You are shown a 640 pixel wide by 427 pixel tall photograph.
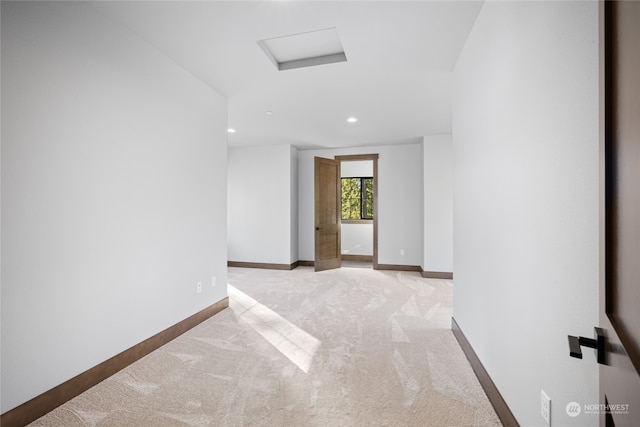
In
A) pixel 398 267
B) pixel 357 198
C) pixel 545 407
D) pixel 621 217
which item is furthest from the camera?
pixel 357 198

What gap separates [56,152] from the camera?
1810mm

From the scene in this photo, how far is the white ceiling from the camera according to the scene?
205 cm

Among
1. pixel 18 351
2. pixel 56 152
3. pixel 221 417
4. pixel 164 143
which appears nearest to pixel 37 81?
pixel 56 152

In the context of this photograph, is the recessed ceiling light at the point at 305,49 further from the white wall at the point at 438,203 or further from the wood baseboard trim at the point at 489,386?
the white wall at the point at 438,203

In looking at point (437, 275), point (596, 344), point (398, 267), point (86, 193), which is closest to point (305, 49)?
point (86, 193)

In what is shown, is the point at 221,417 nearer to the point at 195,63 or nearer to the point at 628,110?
the point at 628,110

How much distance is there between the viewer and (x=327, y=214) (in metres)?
6.27

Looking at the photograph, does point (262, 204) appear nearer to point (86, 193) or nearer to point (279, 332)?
point (279, 332)

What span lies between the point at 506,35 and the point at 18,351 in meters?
3.07

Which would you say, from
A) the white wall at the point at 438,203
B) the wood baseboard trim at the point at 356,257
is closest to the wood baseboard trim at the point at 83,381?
the white wall at the point at 438,203

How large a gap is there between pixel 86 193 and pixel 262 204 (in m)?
4.29

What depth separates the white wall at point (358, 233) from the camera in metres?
7.69

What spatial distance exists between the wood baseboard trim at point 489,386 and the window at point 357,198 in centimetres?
547

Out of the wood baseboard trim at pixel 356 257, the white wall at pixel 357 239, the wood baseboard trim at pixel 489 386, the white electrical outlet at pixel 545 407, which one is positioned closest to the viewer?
the white electrical outlet at pixel 545 407
